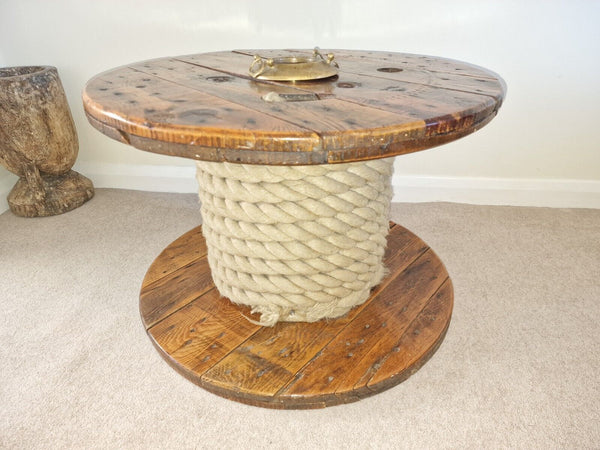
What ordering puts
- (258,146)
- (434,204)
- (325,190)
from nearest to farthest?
1. (258,146)
2. (325,190)
3. (434,204)

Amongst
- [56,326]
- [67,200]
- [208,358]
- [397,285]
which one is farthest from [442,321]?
[67,200]

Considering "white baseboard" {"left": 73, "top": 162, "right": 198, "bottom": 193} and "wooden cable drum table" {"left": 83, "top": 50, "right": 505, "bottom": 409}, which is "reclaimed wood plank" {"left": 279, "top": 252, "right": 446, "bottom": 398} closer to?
"wooden cable drum table" {"left": 83, "top": 50, "right": 505, "bottom": 409}

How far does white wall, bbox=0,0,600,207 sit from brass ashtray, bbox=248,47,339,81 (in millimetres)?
666

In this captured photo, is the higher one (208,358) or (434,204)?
(208,358)

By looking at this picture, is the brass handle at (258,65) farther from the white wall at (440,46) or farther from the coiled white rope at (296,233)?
the white wall at (440,46)

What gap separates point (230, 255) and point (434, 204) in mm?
1034

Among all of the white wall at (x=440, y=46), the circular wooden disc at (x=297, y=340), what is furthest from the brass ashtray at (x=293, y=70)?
the white wall at (x=440, y=46)

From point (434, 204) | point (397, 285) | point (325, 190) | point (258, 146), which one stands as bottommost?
point (434, 204)

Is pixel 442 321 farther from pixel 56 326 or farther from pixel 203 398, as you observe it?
pixel 56 326

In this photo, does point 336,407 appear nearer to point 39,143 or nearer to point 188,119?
point 188,119

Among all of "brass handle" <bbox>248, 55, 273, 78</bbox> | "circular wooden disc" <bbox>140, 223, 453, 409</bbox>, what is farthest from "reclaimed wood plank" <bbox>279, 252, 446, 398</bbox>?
"brass handle" <bbox>248, 55, 273, 78</bbox>

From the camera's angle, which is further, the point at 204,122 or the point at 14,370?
the point at 14,370

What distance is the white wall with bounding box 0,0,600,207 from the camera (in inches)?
57.4

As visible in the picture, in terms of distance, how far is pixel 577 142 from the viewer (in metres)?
1.60
